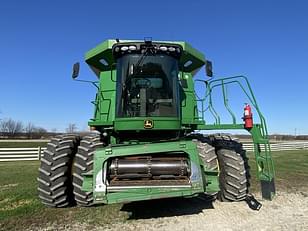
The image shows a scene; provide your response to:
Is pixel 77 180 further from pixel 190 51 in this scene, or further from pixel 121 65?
pixel 190 51

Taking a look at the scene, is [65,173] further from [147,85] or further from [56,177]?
[147,85]

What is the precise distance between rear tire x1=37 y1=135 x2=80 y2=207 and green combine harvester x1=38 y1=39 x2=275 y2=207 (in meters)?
0.02

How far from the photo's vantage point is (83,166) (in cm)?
690

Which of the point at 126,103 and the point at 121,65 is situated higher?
the point at 121,65

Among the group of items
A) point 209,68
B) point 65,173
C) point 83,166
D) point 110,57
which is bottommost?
point 65,173

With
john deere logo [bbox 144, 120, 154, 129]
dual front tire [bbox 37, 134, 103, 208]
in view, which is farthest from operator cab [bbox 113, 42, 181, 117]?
dual front tire [bbox 37, 134, 103, 208]

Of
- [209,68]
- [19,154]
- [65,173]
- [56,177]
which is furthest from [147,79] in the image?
[19,154]

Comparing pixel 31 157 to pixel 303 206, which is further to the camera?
pixel 31 157

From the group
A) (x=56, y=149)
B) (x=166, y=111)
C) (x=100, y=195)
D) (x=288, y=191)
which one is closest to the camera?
(x=100, y=195)

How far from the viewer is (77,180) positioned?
22.9 ft

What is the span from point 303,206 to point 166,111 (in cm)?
391

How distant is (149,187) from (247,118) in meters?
2.81

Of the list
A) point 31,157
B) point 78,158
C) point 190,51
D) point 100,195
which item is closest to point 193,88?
point 190,51

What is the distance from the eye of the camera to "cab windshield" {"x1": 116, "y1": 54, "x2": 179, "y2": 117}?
6.99 m
